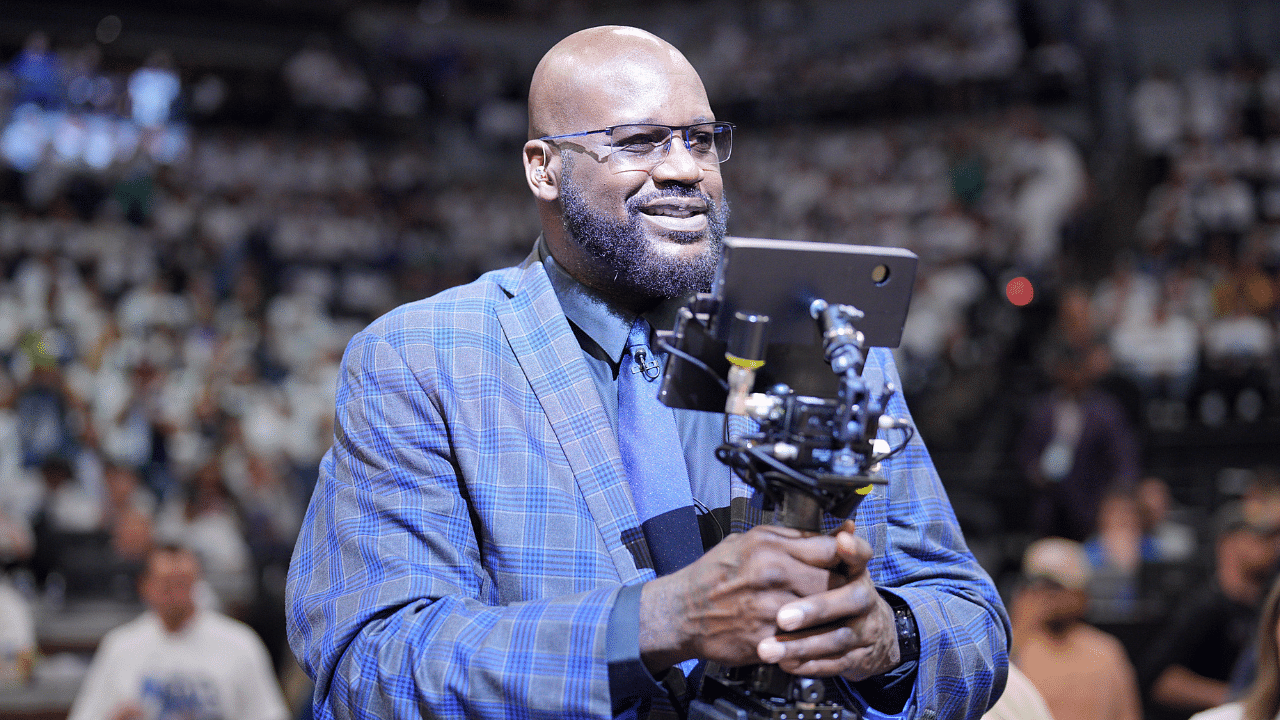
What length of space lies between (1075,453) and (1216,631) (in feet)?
7.66

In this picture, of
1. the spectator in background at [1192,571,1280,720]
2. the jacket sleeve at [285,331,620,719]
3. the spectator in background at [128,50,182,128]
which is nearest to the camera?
the jacket sleeve at [285,331,620,719]

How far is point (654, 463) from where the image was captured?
5.20 ft

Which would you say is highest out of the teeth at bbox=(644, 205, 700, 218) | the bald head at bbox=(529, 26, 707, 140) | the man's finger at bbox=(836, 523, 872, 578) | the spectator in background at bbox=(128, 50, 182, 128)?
the spectator in background at bbox=(128, 50, 182, 128)

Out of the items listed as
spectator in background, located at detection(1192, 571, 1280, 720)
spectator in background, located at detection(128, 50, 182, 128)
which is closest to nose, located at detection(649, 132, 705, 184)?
spectator in background, located at detection(1192, 571, 1280, 720)

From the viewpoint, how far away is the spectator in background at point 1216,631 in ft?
15.3

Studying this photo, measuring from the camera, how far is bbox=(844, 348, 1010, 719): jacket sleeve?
1474 mm

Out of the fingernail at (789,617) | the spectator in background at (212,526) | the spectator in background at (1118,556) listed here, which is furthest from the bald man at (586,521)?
the spectator in background at (212,526)

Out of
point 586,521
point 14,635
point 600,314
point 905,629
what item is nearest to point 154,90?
point 14,635

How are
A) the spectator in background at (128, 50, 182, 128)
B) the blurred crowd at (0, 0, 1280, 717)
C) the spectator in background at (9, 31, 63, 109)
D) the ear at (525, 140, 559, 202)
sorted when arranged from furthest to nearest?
the spectator in background at (128, 50, 182, 128)
the spectator in background at (9, 31, 63, 109)
the blurred crowd at (0, 0, 1280, 717)
the ear at (525, 140, 559, 202)

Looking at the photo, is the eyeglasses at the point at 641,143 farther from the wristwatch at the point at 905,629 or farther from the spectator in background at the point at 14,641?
the spectator in background at the point at 14,641

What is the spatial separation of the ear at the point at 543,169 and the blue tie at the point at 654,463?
250 millimetres

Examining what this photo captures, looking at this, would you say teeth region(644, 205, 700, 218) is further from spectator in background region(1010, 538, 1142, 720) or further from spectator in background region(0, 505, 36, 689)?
spectator in background region(0, 505, 36, 689)

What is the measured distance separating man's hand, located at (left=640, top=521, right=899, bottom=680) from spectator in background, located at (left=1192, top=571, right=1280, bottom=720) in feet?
6.53

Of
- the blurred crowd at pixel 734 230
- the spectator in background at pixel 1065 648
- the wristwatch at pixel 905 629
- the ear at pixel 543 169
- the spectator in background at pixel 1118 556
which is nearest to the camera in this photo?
the wristwatch at pixel 905 629
